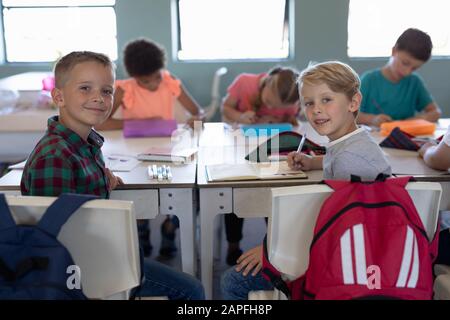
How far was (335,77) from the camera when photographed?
1595 millimetres

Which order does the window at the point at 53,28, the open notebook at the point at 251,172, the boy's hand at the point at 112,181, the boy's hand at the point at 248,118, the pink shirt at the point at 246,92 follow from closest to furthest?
the boy's hand at the point at 112,181 < the open notebook at the point at 251,172 < the boy's hand at the point at 248,118 < the pink shirt at the point at 246,92 < the window at the point at 53,28

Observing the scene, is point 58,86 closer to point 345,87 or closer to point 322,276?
point 345,87

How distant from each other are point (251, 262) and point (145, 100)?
1794 mm

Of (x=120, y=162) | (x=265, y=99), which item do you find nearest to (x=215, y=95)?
(x=265, y=99)

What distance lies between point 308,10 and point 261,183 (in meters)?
3.50

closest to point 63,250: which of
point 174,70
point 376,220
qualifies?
point 376,220

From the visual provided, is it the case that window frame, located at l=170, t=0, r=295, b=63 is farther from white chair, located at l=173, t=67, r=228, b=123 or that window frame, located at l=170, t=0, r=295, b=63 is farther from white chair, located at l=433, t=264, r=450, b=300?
white chair, located at l=433, t=264, r=450, b=300

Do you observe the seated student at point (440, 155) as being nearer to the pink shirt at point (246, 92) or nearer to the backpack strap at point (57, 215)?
the pink shirt at point (246, 92)

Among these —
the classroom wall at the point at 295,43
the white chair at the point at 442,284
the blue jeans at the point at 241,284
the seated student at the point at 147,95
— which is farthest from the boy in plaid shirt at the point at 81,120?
the classroom wall at the point at 295,43

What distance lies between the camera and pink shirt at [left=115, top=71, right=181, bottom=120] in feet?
10.2

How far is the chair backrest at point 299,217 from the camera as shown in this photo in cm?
123

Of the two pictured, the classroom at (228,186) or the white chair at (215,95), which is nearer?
the classroom at (228,186)

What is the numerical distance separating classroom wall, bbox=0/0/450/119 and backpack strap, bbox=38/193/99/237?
3992 millimetres

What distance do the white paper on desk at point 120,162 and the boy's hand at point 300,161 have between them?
0.61 metres
